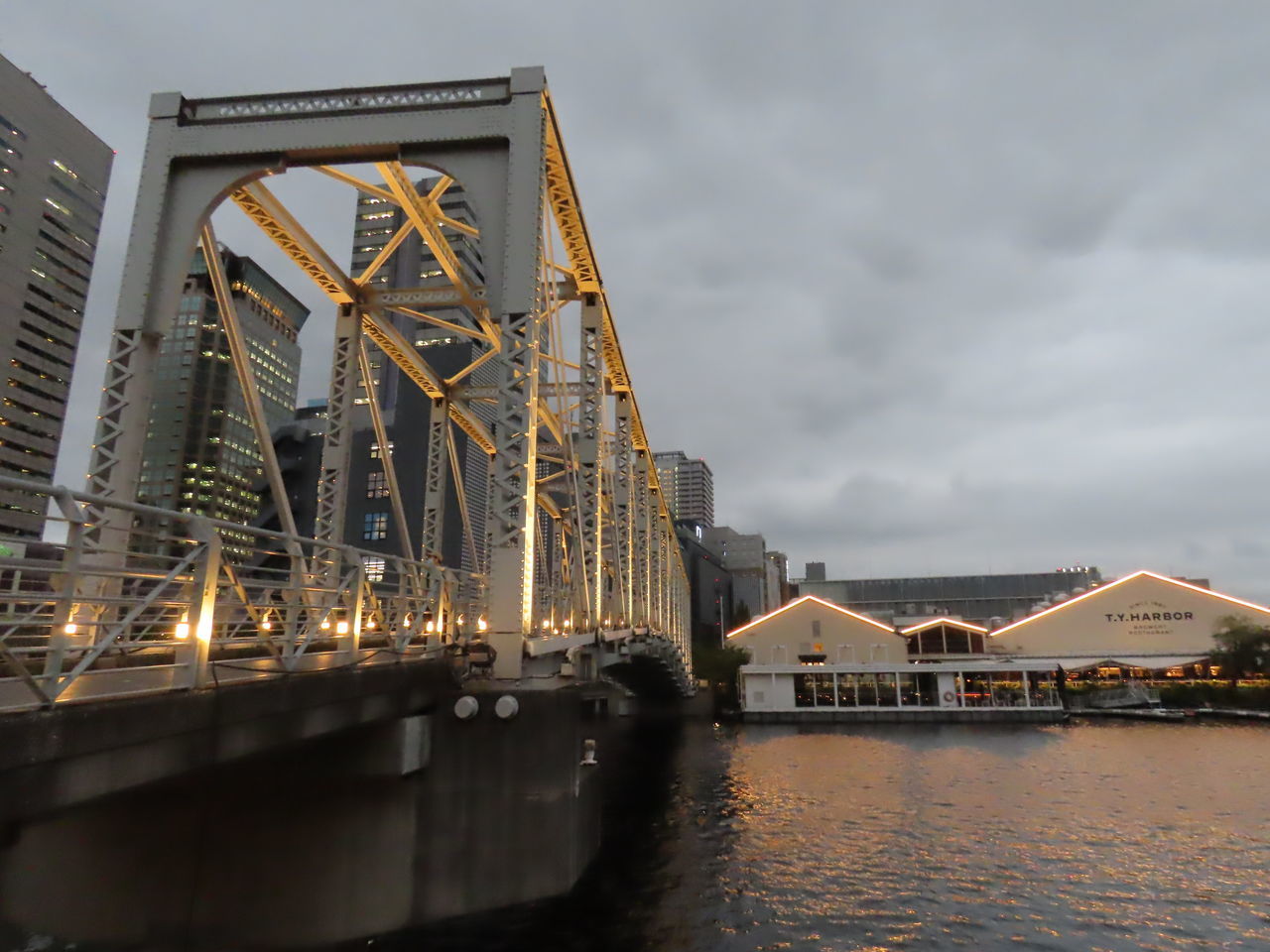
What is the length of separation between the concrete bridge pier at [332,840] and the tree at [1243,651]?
81.1m

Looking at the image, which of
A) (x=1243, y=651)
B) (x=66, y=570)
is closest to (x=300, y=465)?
(x=66, y=570)

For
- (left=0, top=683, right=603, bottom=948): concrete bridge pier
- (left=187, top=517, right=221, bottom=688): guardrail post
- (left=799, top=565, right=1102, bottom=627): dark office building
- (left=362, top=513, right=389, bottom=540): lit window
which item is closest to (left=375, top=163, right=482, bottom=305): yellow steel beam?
(left=0, top=683, right=603, bottom=948): concrete bridge pier

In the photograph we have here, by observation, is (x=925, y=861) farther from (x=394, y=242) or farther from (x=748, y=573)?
(x=748, y=573)

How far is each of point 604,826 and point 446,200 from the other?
5255 inches

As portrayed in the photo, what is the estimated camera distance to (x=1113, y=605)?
3273 inches

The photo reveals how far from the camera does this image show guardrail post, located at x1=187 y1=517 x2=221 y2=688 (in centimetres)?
843

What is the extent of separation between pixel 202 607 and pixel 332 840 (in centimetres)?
875

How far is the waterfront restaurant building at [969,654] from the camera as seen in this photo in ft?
234

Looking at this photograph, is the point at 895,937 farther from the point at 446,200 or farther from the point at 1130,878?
the point at 446,200

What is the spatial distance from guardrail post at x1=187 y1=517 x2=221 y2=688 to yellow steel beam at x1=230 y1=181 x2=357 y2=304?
43.6 feet

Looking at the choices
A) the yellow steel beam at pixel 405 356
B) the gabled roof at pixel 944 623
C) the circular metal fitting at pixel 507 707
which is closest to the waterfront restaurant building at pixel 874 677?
the gabled roof at pixel 944 623

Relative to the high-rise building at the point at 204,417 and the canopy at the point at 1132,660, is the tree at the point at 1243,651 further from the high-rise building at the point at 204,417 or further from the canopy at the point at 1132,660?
the high-rise building at the point at 204,417

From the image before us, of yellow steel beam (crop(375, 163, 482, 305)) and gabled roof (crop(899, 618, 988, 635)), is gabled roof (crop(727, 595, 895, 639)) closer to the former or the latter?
gabled roof (crop(899, 618, 988, 635))

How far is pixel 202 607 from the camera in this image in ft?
28.4
